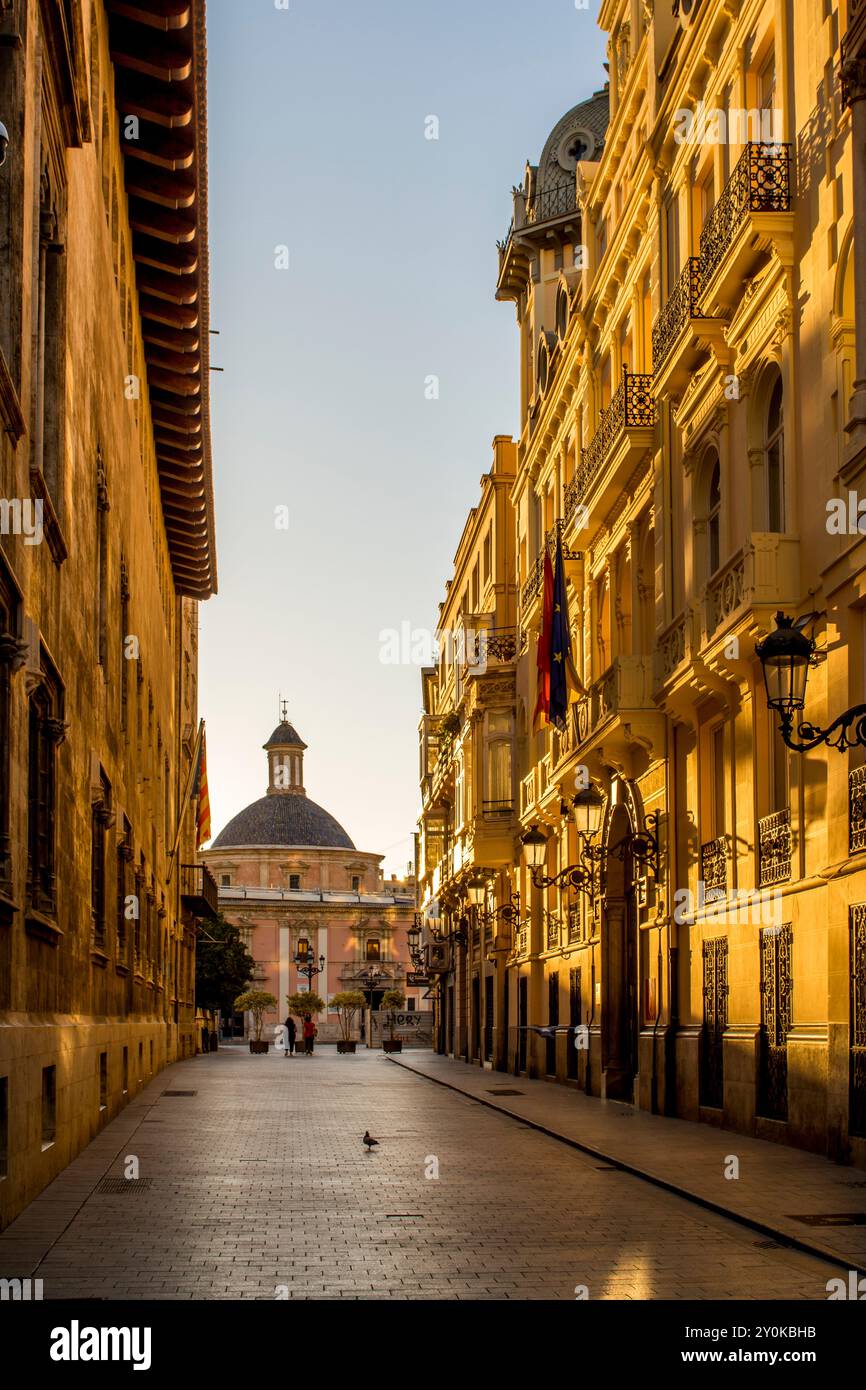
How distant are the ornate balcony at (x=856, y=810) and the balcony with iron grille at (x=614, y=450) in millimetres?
10696

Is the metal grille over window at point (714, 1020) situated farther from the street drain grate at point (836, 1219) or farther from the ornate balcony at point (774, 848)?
the street drain grate at point (836, 1219)

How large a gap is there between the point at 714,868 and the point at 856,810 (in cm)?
618

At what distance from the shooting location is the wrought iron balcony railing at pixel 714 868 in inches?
841

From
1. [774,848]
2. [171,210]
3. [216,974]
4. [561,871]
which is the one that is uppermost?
[171,210]

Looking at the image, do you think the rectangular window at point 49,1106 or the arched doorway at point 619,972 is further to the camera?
the arched doorway at point 619,972

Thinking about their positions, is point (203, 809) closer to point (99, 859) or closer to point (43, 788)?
point (99, 859)

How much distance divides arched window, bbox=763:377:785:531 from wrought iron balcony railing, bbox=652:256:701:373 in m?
1.75

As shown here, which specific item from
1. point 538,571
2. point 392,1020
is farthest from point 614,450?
point 392,1020

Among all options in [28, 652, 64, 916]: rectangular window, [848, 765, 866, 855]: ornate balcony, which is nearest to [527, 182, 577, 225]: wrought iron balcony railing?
[848, 765, 866, 855]: ornate balcony

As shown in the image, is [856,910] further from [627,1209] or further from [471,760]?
[471,760]

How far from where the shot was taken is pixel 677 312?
22.7 meters

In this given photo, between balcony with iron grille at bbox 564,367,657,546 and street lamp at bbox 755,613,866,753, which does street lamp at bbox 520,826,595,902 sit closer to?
balcony with iron grille at bbox 564,367,657,546

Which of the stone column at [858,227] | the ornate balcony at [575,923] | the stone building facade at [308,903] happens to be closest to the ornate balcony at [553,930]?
the ornate balcony at [575,923]
